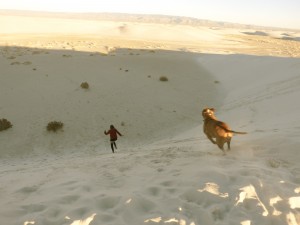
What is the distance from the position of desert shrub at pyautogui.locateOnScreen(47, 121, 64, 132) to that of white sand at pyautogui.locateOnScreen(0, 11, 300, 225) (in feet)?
1.04

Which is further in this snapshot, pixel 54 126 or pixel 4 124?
pixel 54 126

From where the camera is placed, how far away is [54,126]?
54.0 ft

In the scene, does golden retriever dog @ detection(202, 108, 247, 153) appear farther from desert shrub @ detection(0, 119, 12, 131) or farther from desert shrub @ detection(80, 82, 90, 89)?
desert shrub @ detection(80, 82, 90, 89)

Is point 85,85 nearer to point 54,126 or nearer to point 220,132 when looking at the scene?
point 54,126

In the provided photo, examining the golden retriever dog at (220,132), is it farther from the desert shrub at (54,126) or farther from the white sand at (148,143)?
the desert shrub at (54,126)

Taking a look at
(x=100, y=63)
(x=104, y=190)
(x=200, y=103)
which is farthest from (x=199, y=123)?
(x=100, y=63)

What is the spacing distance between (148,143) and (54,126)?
5.19 metres

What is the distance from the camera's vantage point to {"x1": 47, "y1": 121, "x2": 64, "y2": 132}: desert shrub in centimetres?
1638

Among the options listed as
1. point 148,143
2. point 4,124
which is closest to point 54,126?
point 4,124

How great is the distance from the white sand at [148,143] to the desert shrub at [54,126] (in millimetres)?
317

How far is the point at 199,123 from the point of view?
1806 cm

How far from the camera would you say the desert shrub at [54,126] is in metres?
16.4

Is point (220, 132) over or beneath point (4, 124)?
beneath

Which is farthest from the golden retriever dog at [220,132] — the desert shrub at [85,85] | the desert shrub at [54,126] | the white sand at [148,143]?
the desert shrub at [85,85]
